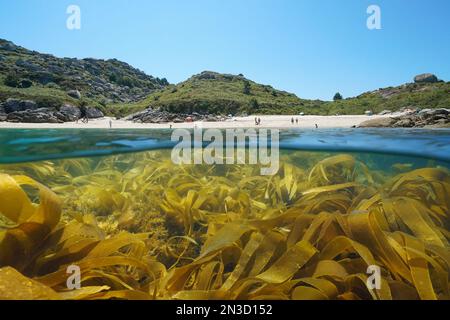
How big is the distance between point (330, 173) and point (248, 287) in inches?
89.4

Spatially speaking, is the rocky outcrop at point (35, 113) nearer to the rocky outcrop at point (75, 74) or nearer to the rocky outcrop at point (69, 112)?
the rocky outcrop at point (69, 112)

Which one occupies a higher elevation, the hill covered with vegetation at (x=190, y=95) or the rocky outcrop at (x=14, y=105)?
the hill covered with vegetation at (x=190, y=95)

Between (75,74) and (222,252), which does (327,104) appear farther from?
(75,74)

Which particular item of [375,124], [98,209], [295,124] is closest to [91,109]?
[295,124]

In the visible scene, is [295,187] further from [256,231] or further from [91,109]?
[91,109]

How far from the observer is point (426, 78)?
53.2 metres

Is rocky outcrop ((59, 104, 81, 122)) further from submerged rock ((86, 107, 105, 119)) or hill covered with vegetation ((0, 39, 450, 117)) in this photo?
submerged rock ((86, 107, 105, 119))

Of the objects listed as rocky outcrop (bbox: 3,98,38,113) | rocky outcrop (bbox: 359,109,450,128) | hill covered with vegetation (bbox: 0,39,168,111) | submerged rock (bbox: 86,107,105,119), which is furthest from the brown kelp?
submerged rock (bbox: 86,107,105,119)

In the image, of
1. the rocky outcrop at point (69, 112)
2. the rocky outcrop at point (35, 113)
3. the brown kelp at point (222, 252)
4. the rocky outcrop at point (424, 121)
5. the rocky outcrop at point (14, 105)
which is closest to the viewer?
the brown kelp at point (222, 252)

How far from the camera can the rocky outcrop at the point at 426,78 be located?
52209 millimetres

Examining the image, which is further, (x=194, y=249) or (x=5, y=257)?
(x=194, y=249)

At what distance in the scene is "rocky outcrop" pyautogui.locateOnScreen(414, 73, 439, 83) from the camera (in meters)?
52.2

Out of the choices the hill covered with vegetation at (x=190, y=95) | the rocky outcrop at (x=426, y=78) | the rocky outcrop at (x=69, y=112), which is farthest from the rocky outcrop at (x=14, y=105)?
the rocky outcrop at (x=426, y=78)
